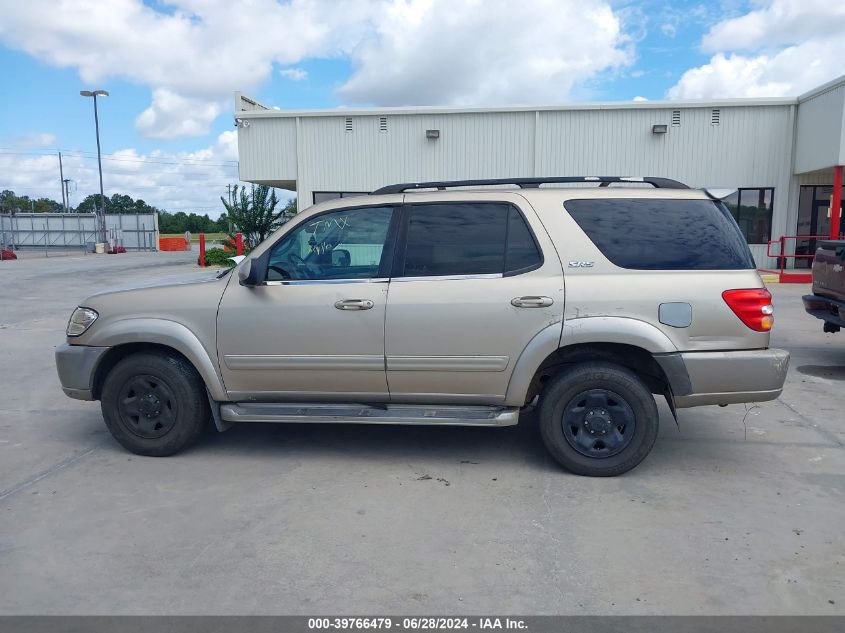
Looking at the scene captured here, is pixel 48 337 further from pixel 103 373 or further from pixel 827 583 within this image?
pixel 827 583

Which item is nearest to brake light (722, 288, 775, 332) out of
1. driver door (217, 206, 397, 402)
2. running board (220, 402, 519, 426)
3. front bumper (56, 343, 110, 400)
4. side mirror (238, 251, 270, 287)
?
running board (220, 402, 519, 426)

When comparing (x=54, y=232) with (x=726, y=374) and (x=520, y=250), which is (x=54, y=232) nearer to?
(x=520, y=250)

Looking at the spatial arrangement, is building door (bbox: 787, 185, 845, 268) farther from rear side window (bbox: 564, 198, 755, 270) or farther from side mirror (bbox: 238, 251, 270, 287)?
side mirror (bbox: 238, 251, 270, 287)

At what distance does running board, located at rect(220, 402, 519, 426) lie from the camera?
15.0 ft

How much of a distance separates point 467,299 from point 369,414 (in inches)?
41.7

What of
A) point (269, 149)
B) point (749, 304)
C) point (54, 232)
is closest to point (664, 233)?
point (749, 304)

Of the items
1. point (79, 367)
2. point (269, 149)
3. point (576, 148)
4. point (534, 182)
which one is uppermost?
point (269, 149)

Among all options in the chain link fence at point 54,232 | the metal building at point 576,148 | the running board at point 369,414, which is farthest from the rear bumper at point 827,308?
the chain link fence at point 54,232

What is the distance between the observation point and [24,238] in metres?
44.5

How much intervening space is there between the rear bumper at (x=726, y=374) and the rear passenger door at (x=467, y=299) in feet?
2.93

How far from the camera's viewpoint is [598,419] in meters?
4.52

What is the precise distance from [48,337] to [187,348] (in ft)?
22.7

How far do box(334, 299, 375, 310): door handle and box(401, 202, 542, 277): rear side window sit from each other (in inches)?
12.8

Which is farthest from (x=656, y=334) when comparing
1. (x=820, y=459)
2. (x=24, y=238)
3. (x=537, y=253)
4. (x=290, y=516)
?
(x=24, y=238)
